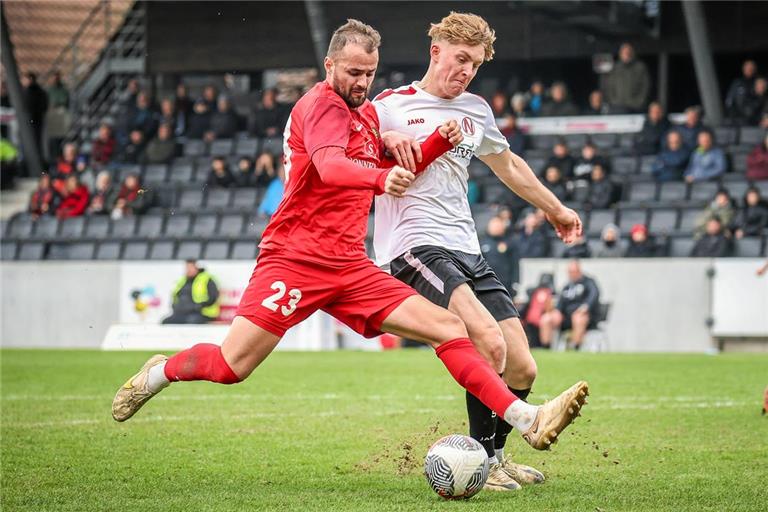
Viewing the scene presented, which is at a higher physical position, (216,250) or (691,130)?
(691,130)

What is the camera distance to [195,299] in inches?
742

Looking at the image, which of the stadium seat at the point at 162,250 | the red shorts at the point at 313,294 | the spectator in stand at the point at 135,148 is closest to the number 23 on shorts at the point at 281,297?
the red shorts at the point at 313,294

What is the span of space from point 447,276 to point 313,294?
2.18ft

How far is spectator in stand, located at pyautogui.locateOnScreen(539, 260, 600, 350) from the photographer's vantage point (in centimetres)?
1833

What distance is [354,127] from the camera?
5.96 metres

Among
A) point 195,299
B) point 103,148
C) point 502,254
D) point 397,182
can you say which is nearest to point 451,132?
point 397,182

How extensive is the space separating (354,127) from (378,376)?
7761 mm

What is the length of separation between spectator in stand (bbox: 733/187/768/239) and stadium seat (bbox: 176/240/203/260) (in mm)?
9066

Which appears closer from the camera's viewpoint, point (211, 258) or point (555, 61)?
point (211, 258)

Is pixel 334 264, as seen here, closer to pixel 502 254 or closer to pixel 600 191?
pixel 502 254

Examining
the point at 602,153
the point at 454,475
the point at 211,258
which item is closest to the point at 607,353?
the point at 602,153

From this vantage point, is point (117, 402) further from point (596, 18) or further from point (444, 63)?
point (596, 18)

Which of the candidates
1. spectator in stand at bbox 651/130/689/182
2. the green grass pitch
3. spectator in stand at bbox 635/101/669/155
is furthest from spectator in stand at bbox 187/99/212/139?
the green grass pitch

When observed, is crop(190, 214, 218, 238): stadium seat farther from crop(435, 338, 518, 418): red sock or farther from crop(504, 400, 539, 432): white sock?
crop(504, 400, 539, 432): white sock
